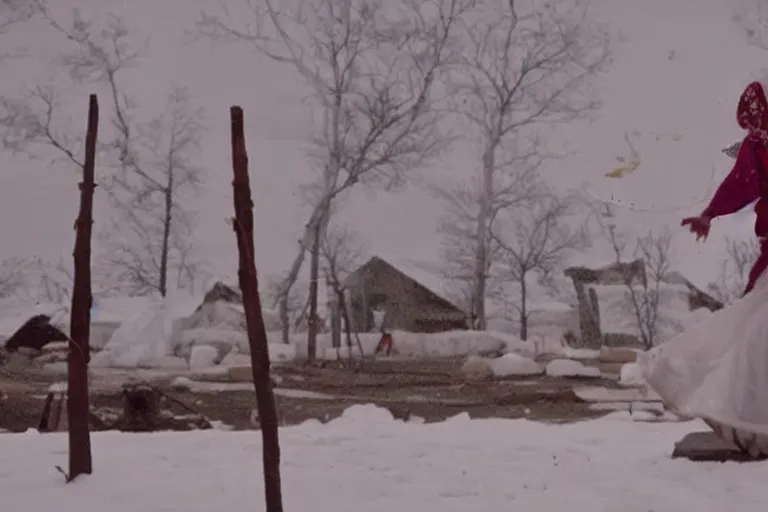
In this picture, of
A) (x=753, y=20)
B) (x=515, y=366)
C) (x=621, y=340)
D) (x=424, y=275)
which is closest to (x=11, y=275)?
(x=424, y=275)

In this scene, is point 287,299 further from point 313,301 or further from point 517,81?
point 517,81

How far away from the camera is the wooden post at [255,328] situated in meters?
1.41

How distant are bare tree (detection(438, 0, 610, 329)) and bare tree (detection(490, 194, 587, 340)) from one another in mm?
48

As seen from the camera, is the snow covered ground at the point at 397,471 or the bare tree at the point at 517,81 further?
the bare tree at the point at 517,81

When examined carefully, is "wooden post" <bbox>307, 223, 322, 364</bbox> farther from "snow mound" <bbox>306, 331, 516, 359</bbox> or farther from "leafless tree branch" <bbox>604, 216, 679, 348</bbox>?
"leafless tree branch" <bbox>604, 216, 679, 348</bbox>

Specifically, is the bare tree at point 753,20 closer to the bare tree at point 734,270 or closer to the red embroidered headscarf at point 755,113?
the bare tree at point 734,270

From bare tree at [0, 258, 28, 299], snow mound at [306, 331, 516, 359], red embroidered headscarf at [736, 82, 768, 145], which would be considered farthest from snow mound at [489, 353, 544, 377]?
bare tree at [0, 258, 28, 299]

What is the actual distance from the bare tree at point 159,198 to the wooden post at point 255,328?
1059mm

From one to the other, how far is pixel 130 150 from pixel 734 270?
1.64m

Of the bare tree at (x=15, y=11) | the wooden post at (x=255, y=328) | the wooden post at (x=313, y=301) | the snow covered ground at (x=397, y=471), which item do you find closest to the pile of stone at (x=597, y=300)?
the snow covered ground at (x=397, y=471)

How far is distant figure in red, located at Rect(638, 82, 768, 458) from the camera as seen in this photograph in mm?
1850

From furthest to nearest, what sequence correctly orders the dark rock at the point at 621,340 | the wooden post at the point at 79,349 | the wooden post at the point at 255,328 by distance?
the dark rock at the point at 621,340 < the wooden post at the point at 79,349 < the wooden post at the point at 255,328

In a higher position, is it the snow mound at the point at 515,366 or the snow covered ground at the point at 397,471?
the snow mound at the point at 515,366

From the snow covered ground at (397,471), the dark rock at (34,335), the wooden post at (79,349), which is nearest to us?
the snow covered ground at (397,471)
